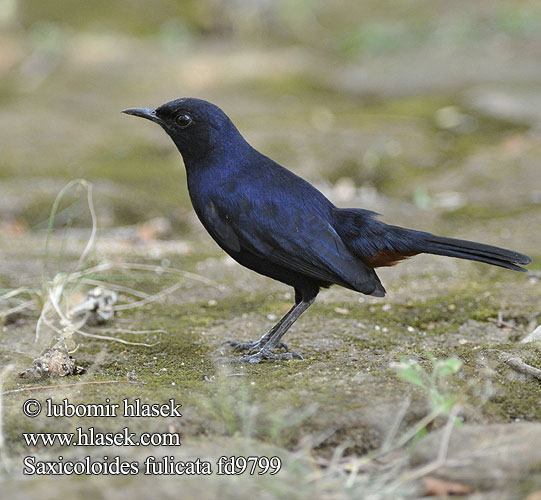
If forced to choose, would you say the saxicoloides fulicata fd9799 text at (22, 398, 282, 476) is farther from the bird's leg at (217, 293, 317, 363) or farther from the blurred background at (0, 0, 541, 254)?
the blurred background at (0, 0, 541, 254)

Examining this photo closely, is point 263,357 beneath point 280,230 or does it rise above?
beneath

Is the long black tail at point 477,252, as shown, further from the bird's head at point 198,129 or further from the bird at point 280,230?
the bird's head at point 198,129

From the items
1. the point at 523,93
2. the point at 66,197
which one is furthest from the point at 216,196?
the point at 523,93

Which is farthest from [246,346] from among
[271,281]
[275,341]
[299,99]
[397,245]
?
[299,99]

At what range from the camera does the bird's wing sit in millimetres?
3389

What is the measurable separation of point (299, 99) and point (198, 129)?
5900mm

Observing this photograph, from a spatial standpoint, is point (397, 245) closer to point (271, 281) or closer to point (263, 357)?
point (263, 357)

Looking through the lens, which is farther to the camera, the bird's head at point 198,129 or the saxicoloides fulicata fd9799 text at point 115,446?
the bird's head at point 198,129

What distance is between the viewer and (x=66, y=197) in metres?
6.13

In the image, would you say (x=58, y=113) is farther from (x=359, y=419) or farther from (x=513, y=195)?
(x=359, y=419)

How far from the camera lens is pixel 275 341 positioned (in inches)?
140

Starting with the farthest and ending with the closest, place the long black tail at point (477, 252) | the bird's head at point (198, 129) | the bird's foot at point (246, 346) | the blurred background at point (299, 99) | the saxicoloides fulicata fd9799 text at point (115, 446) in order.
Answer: the blurred background at point (299, 99) < the bird's head at point (198, 129) < the bird's foot at point (246, 346) < the long black tail at point (477, 252) < the saxicoloides fulicata fd9799 text at point (115, 446)

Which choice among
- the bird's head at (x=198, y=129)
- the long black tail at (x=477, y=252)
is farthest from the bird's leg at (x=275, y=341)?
the bird's head at (x=198, y=129)

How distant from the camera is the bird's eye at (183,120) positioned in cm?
376
